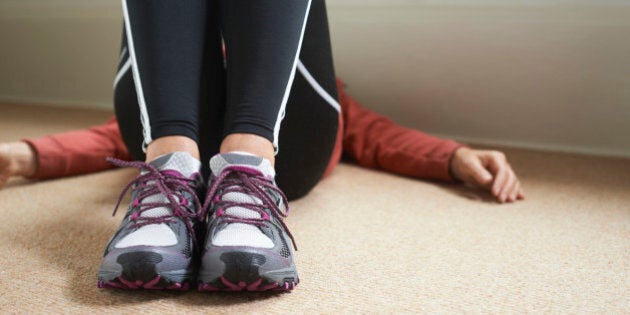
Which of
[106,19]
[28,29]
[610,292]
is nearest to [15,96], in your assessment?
[28,29]

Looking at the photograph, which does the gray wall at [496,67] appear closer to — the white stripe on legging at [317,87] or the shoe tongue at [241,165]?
the white stripe on legging at [317,87]

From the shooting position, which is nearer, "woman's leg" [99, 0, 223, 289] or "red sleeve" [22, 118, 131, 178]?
"woman's leg" [99, 0, 223, 289]

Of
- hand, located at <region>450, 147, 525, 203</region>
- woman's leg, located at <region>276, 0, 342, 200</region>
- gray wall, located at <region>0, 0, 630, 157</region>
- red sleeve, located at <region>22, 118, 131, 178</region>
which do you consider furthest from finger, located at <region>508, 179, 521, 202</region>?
red sleeve, located at <region>22, 118, 131, 178</region>

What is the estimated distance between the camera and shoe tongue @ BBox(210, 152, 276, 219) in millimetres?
606

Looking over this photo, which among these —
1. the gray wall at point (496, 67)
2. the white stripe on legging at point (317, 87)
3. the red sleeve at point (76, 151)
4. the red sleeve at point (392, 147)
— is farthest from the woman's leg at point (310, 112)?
the gray wall at point (496, 67)

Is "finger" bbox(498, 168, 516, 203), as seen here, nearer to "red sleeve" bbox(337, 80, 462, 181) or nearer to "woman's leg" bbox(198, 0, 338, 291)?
"red sleeve" bbox(337, 80, 462, 181)

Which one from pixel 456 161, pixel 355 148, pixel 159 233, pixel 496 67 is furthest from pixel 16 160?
pixel 496 67

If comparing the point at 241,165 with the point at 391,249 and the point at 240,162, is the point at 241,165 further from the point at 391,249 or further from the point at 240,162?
the point at 391,249

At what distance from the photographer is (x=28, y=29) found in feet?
6.27

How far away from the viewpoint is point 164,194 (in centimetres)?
62

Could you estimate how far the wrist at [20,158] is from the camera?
3.10ft

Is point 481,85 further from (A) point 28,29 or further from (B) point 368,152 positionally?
(A) point 28,29

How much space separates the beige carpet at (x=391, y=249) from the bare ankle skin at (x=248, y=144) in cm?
14

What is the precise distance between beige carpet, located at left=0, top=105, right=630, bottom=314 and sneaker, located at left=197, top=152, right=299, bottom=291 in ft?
0.10
